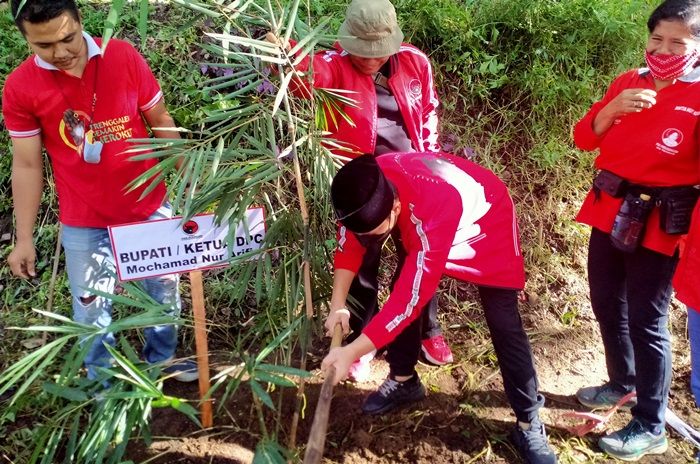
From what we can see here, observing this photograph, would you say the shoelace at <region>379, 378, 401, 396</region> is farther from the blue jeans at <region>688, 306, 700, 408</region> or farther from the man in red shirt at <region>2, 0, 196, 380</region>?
the blue jeans at <region>688, 306, 700, 408</region>

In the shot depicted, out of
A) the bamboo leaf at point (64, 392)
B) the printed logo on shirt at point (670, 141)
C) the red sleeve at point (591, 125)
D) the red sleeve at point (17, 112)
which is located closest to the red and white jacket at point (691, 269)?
the printed logo on shirt at point (670, 141)

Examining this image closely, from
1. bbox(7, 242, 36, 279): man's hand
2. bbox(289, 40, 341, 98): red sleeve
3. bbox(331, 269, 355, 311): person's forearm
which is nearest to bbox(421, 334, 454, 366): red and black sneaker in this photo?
bbox(331, 269, 355, 311): person's forearm

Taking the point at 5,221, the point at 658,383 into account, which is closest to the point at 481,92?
the point at 658,383

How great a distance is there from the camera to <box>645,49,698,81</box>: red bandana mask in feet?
6.38

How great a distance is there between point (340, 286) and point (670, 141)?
1216mm

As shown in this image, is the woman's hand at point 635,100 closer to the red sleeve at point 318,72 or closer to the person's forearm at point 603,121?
the person's forearm at point 603,121

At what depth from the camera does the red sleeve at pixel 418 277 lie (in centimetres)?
177

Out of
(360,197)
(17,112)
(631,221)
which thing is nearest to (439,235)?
(360,197)

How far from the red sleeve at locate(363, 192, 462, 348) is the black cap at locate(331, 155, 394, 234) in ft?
0.57

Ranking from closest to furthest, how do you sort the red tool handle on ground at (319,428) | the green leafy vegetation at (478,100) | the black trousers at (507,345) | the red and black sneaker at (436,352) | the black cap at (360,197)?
the red tool handle on ground at (319,428) → the black cap at (360,197) → the black trousers at (507,345) → the red and black sneaker at (436,352) → the green leafy vegetation at (478,100)

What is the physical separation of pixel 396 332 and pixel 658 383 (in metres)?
1.18

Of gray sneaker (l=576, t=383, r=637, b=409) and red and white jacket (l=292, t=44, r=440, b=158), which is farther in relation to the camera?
gray sneaker (l=576, t=383, r=637, b=409)

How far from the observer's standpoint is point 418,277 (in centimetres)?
179

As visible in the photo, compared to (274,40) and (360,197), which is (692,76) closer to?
(360,197)
